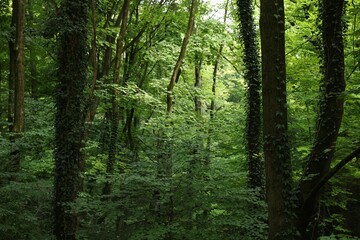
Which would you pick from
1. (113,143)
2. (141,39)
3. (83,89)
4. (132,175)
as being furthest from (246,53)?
(141,39)

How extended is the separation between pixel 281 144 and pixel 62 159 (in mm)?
5190

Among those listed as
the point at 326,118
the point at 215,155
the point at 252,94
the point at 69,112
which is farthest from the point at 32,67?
the point at 326,118

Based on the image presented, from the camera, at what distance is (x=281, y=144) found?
5.27 metres

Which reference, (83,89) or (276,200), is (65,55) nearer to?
(83,89)

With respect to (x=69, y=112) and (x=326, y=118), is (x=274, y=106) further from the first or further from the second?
(x=69, y=112)

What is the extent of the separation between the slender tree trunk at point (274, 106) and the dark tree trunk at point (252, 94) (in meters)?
3.84

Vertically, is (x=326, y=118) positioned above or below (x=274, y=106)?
below

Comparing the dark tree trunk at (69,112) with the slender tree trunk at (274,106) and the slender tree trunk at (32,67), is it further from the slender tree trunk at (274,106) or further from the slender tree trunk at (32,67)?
the slender tree trunk at (32,67)

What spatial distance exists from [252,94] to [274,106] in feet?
13.7

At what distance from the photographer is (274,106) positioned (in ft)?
17.3

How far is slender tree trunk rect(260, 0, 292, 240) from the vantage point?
5203 mm

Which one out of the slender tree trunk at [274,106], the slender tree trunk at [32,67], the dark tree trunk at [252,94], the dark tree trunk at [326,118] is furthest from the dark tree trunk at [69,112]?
the slender tree trunk at [32,67]

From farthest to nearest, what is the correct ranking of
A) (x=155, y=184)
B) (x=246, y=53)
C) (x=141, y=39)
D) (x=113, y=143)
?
(x=141, y=39) < (x=113, y=143) < (x=246, y=53) < (x=155, y=184)

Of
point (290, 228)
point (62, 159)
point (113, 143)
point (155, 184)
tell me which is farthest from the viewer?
point (113, 143)
